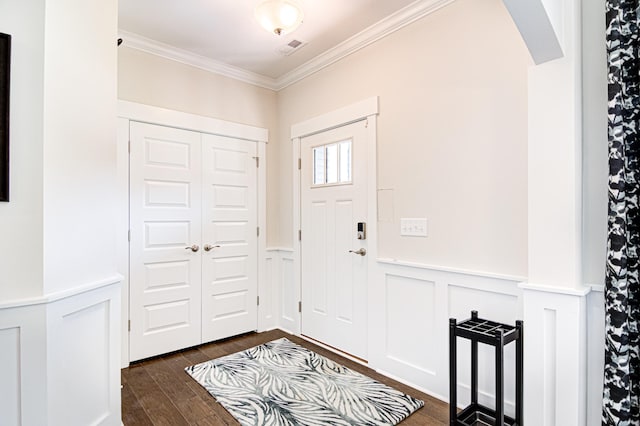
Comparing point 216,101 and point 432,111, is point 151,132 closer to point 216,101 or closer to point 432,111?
point 216,101

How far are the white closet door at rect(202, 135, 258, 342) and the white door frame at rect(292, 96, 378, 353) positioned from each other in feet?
1.51

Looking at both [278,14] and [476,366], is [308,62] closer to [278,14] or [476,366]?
[278,14]

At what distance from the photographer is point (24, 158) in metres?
1.39

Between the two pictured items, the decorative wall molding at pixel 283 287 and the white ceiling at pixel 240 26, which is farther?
the decorative wall molding at pixel 283 287

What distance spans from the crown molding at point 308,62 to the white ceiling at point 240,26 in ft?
0.04

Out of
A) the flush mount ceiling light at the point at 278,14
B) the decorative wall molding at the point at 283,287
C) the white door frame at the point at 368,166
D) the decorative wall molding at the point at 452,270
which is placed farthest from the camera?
the decorative wall molding at the point at 283,287

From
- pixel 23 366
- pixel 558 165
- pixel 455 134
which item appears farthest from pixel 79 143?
pixel 558 165

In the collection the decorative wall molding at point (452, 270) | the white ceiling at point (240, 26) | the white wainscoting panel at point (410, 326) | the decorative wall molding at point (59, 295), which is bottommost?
the white wainscoting panel at point (410, 326)

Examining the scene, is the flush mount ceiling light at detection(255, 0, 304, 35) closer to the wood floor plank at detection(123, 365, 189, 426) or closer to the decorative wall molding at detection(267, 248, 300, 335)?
the decorative wall molding at detection(267, 248, 300, 335)

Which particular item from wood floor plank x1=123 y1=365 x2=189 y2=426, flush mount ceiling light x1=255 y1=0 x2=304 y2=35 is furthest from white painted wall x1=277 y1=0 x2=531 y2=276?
wood floor plank x1=123 y1=365 x2=189 y2=426

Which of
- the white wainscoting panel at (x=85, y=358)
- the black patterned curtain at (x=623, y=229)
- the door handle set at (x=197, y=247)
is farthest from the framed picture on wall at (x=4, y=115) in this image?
the black patterned curtain at (x=623, y=229)

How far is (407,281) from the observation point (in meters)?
2.52

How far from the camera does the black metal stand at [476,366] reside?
1666 millimetres

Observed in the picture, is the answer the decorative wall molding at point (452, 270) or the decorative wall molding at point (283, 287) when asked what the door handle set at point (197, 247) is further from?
the decorative wall molding at point (452, 270)
